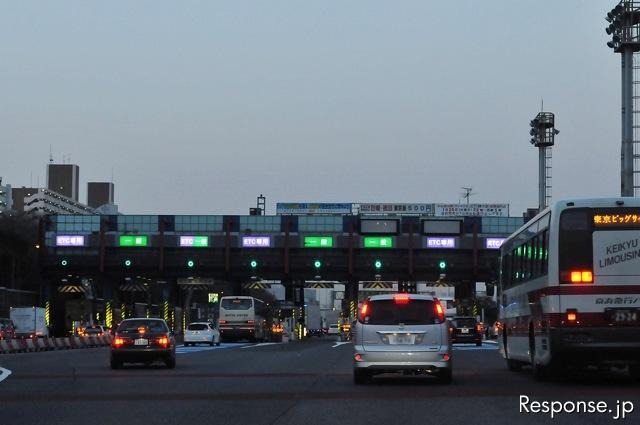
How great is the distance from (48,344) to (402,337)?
123 feet

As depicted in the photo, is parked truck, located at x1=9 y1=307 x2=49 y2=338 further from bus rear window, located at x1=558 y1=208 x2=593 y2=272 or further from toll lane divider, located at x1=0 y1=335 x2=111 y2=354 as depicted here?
bus rear window, located at x1=558 y1=208 x2=593 y2=272

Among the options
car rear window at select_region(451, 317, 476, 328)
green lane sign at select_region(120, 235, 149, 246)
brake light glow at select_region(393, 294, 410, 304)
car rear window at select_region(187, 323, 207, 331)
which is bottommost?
car rear window at select_region(187, 323, 207, 331)

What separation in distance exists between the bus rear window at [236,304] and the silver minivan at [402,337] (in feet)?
176

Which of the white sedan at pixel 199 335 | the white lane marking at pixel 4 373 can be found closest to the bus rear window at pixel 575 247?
Answer: the white lane marking at pixel 4 373

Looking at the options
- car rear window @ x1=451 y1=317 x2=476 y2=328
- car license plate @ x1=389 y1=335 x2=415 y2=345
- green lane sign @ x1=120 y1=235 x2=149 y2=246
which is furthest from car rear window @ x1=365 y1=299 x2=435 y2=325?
green lane sign @ x1=120 y1=235 x2=149 y2=246

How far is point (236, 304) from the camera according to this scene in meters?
75.3

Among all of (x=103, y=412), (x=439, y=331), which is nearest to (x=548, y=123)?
(x=439, y=331)

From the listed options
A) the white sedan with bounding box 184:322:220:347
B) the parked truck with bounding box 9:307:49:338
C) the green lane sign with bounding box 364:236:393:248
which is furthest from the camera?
the green lane sign with bounding box 364:236:393:248

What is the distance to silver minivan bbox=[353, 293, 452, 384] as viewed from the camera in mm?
21547

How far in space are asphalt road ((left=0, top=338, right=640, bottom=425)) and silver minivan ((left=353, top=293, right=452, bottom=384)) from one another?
471 millimetres

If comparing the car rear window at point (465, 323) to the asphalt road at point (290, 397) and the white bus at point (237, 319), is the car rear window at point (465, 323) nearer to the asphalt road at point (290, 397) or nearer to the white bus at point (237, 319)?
→ the white bus at point (237, 319)

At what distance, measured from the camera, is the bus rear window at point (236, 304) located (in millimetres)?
75312

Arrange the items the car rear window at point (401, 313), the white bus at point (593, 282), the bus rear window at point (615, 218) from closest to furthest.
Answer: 1. the white bus at point (593, 282)
2. the bus rear window at point (615, 218)
3. the car rear window at point (401, 313)

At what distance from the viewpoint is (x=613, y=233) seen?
66.8 ft
